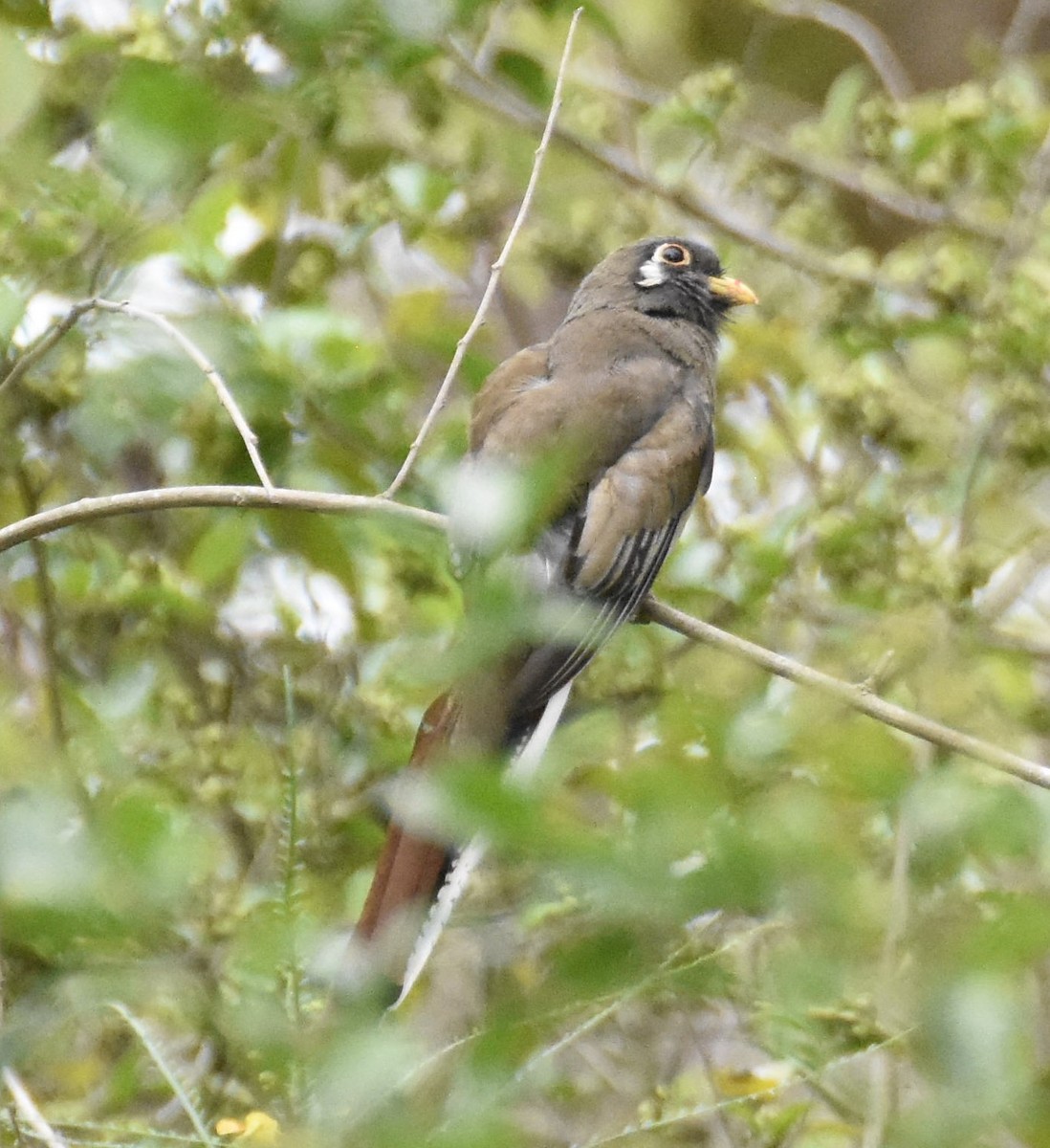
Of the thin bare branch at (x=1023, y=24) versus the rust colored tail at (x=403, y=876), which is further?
the thin bare branch at (x=1023, y=24)

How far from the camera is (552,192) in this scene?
4031 mm

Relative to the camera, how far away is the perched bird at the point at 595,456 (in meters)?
2.69

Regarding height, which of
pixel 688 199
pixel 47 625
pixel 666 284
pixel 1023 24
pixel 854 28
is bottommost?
pixel 47 625

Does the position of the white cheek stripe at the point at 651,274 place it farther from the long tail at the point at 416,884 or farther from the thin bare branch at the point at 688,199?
the long tail at the point at 416,884

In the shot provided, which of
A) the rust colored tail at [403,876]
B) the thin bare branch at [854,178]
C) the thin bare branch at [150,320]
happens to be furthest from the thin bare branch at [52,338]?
the thin bare branch at [854,178]

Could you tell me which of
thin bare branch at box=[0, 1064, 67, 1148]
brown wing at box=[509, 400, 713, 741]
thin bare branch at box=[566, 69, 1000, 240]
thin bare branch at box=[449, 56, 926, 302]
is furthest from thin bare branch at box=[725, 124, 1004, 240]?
thin bare branch at box=[0, 1064, 67, 1148]

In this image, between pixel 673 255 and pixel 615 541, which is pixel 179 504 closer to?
pixel 615 541

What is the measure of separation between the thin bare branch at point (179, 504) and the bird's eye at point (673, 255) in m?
1.79

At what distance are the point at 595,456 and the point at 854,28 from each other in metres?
2.28

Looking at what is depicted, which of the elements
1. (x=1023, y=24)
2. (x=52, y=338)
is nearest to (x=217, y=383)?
(x=52, y=338)

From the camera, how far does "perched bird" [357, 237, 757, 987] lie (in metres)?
2.69

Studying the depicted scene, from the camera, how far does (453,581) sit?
10.2 ft

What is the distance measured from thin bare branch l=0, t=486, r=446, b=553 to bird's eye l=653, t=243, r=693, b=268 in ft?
5.86

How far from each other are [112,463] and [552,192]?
1172mm
